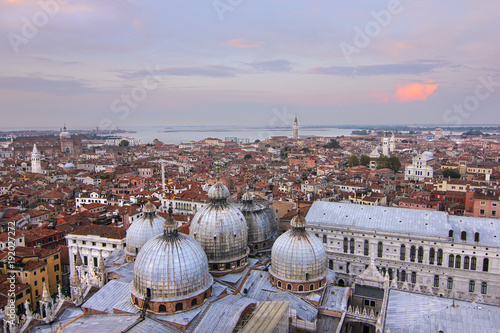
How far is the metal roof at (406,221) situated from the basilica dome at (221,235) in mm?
7850

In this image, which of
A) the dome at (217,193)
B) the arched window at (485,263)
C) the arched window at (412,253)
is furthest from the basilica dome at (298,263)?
the arched window at (485,263)

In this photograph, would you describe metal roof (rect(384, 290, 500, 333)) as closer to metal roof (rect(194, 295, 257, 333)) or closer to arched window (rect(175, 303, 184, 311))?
metal roof (rect(194, 295, 257, 333))

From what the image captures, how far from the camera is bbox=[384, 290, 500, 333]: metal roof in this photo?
1278 cm

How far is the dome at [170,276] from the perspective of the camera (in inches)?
554

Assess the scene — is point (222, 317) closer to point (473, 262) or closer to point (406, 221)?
point (406, 221)

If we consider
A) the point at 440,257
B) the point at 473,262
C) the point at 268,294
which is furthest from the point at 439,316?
the point at 473,262

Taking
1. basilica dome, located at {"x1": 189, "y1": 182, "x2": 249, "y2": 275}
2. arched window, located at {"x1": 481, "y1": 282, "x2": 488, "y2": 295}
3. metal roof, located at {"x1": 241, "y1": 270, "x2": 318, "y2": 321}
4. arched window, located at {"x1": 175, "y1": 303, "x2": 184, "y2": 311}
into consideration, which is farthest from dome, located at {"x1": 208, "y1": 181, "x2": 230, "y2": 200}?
arched window, located at {"x1": 481, "y1": 282, "x2": 488, "y2": 295}

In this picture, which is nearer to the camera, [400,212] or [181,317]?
[181,317]

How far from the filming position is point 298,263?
16.5m

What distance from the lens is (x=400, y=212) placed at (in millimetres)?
23516

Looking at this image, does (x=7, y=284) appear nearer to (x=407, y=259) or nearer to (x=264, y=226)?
(x=264, y=226)

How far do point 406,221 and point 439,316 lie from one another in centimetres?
1005

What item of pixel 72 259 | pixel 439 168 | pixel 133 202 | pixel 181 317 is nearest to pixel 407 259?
pixel 181 317

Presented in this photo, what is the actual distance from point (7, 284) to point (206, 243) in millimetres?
11737
